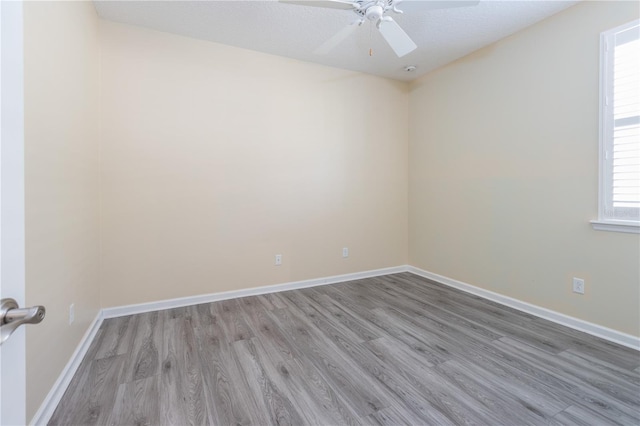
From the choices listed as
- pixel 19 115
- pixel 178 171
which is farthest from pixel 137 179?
pixel 19 115

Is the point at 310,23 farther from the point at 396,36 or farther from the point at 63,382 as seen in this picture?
the point at 63,382

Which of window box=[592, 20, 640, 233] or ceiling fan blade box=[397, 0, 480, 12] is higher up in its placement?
ceiling fan blade box=[397, 0, 480, 12]

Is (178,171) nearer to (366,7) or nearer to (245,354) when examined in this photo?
(245,354)

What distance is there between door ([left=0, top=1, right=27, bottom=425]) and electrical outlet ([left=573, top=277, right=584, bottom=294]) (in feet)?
11.0

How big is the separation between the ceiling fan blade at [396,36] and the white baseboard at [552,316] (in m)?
2.60

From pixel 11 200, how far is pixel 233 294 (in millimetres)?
2772

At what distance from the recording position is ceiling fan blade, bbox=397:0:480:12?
5.76 feet

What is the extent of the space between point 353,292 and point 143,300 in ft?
A: 7.18

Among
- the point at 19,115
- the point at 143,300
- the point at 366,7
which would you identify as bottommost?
the point at 143,300

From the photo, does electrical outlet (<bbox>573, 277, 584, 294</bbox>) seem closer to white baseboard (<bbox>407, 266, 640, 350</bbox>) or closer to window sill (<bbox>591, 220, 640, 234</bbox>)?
white baseboard (<bbox>407, 266, 640, 350</bbox>)

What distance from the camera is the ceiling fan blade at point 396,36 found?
196 centimetres

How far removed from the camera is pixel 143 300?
275cm

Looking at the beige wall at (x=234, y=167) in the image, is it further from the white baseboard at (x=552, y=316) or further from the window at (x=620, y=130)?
the window at (x=620, y=130)

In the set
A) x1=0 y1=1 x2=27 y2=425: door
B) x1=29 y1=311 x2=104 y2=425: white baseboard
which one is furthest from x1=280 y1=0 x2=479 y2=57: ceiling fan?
x1=29 y1=311 x2=104 y2=425: white baseboard
